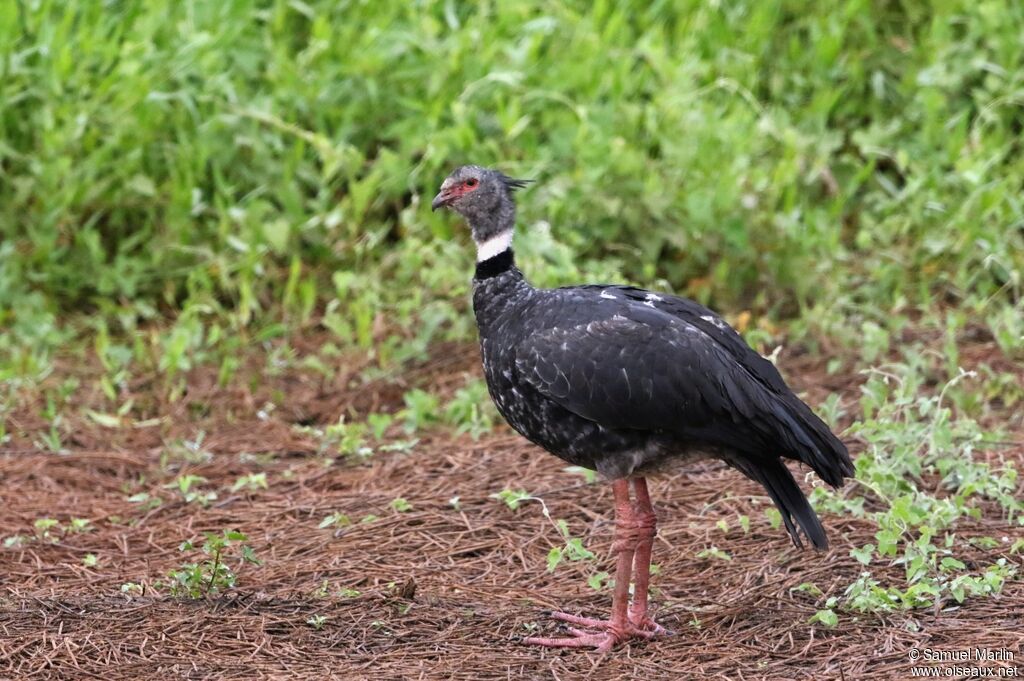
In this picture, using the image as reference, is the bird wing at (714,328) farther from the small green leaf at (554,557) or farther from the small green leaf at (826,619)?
the small green leaf at (554,557)

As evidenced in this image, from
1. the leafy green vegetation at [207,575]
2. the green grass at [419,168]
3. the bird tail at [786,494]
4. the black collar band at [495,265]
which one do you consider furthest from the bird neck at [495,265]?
the green grass at [419,168]

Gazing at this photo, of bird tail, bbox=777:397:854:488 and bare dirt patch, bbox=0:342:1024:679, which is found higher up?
bird tail, bbox=777:397:854:488

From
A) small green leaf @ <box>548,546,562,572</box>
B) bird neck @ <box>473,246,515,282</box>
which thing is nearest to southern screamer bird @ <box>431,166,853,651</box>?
small green leaf @ <box>548,546,562,572</box>

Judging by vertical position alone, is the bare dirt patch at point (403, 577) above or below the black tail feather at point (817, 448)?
below

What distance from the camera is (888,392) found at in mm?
6273

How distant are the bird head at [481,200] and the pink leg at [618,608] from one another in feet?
3.72

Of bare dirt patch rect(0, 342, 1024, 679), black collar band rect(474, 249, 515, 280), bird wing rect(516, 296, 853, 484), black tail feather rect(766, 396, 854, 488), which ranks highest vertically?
black collar band rect(474, 249, 515, 280)

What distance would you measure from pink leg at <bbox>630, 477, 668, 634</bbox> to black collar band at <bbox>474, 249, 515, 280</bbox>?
0.93 metres

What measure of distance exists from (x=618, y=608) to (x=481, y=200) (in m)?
1.62

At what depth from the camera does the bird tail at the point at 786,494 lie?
434cm

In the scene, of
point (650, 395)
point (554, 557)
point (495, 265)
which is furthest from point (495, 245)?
point (554, 557)

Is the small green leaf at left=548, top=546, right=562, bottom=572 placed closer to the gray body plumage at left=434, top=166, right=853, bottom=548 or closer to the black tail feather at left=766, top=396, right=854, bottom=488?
the gray body plumage at left=434, top=166, right=853, bottom=548

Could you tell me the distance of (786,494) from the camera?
445 centimetres

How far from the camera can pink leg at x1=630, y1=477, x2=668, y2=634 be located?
A: 4.49 meters
